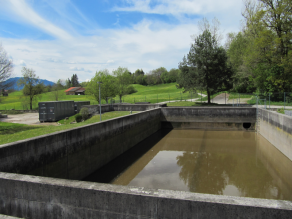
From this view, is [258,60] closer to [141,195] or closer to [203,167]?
[203,167]

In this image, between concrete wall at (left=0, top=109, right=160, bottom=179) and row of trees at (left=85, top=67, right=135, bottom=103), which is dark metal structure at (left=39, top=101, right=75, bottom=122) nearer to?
row of trees at (left=85, top=67, right=135, bottom=103)

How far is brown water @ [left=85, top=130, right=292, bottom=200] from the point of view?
8.52m

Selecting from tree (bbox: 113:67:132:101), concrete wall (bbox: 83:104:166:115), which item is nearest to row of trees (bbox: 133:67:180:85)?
tree (bbox: 113:67:132:101)

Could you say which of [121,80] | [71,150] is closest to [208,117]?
[71,150]

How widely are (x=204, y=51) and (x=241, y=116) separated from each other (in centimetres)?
1360

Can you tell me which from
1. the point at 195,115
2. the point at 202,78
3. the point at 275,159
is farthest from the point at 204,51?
the point at 275,159

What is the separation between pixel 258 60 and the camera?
29641 mm

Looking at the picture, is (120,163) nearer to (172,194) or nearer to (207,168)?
(207,168)

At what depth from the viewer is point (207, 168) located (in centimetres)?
1055

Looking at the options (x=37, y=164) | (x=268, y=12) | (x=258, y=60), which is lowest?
(x=37, y=164)

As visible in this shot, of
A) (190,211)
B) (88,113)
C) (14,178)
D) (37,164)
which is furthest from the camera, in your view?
(88,113)

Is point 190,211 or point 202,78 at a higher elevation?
point 202,78

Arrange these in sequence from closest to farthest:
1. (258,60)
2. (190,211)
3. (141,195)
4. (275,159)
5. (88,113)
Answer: (190,211)
(141,195)
(275,159)
(88,113)
(258,60)

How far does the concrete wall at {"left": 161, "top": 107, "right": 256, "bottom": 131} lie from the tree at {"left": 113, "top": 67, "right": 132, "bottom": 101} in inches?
1263
